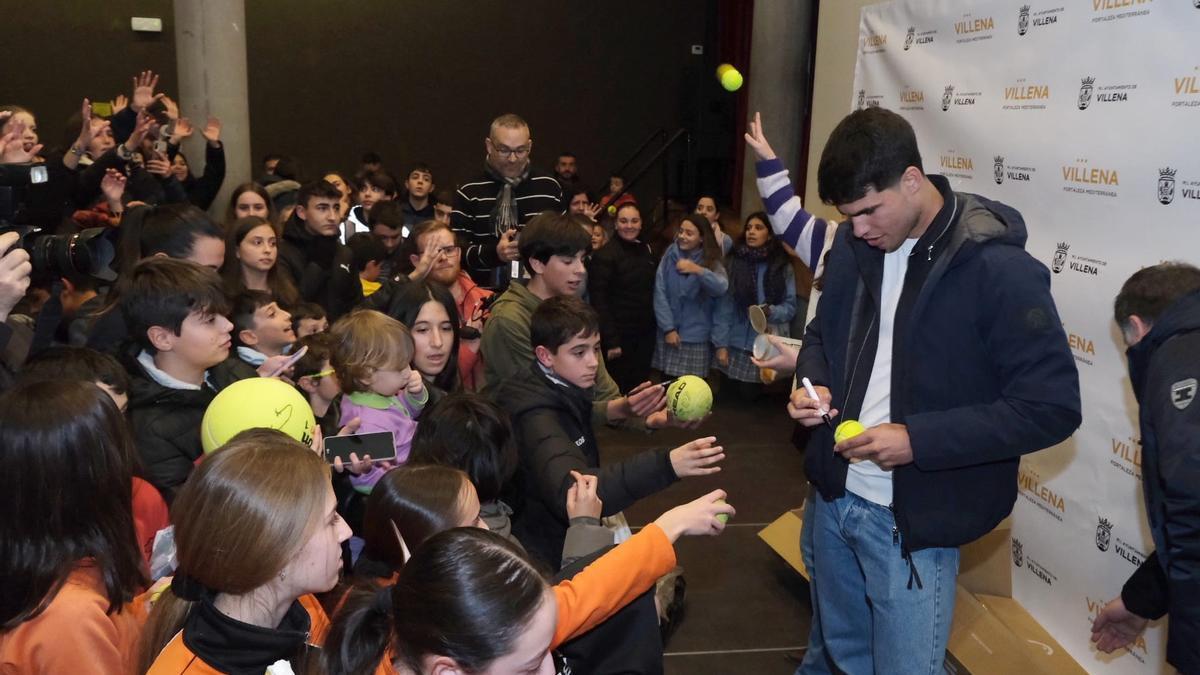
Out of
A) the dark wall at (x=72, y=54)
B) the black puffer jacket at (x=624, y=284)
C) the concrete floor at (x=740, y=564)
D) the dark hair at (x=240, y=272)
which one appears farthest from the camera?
the dark wall at (x=72, y=54)

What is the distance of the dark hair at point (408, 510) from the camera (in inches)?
79.9

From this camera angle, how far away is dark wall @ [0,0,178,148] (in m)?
11.1

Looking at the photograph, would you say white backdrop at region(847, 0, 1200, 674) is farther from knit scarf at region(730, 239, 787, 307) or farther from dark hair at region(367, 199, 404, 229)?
dark hair at region(367, 199, 404, 229)

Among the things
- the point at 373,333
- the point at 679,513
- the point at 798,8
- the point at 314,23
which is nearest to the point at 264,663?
the point at 679,513

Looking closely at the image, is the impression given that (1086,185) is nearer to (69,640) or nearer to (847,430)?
(847,430)

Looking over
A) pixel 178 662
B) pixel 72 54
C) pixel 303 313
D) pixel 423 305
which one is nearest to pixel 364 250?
pixel 303 313

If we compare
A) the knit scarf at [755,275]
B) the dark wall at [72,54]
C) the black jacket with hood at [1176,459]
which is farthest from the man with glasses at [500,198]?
the dark wall at [72,54]

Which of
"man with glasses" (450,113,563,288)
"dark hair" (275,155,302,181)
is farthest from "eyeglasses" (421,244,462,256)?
"dark hair" (275,155,302,181)

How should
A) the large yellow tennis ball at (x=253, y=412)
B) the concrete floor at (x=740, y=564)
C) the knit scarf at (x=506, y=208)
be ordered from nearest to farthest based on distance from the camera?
the large yellow tennis ball at (x=253, y=412), the concrete floor at (x=740, y=564), the knit scarf at (x=506, y=208)

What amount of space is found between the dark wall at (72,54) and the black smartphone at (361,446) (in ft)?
34.0

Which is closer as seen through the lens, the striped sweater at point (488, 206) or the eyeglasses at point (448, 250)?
the eyeglasses at point (448, 250)

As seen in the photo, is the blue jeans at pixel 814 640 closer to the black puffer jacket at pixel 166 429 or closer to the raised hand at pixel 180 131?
the black puffer jacket at pixel 166 429

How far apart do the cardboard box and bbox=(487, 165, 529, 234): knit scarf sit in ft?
7.38

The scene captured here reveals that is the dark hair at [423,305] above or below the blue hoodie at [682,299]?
above
